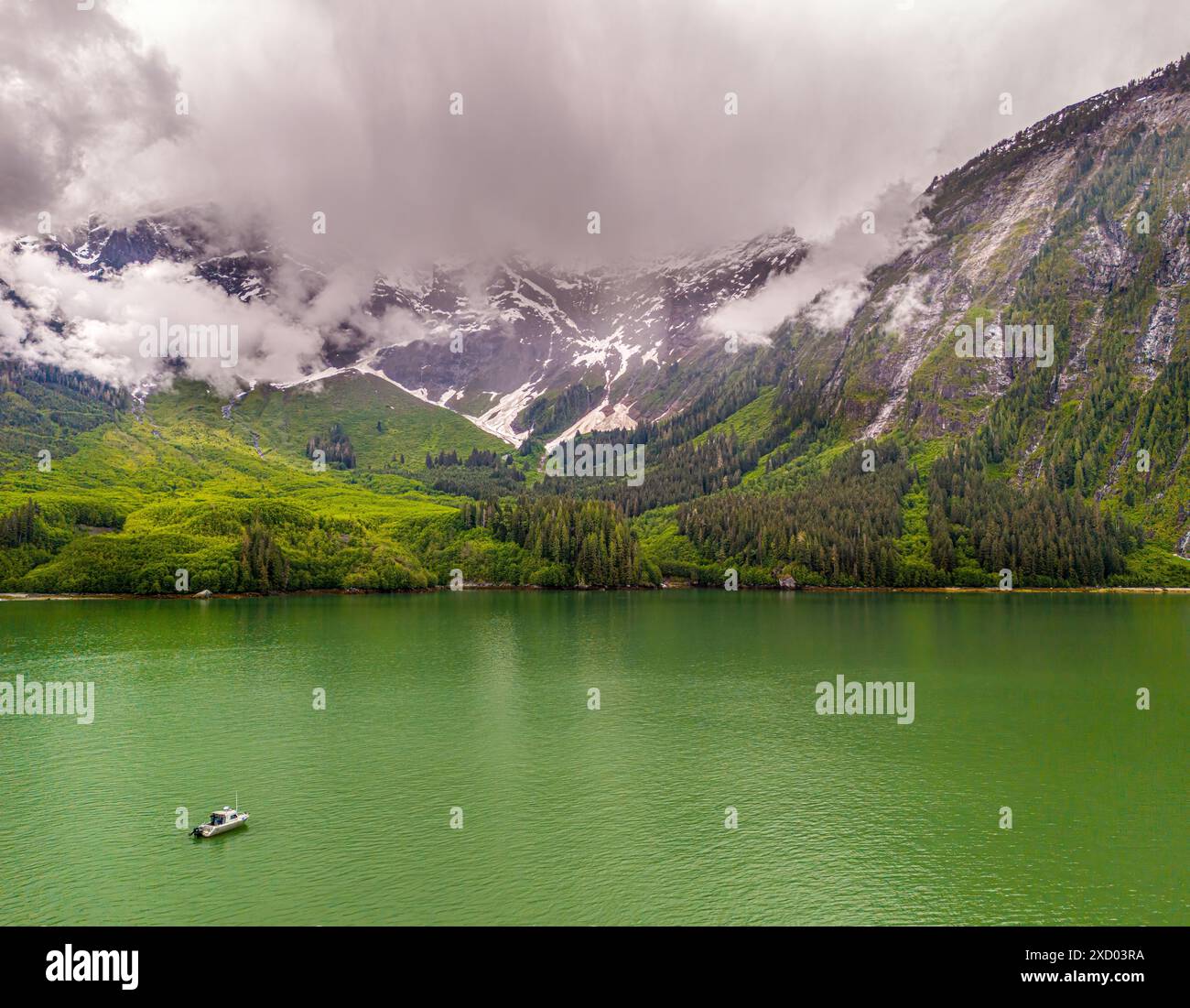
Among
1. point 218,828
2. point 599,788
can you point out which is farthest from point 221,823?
point 599,788

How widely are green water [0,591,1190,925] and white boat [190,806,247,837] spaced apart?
82 cm

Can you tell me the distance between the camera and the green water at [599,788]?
39125 millimetres

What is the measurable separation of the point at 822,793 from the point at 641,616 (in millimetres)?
106639

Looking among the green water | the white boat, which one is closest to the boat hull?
the white boat

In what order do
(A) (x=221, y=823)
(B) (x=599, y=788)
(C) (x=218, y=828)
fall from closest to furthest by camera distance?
(C) (x=218, y=828) → (A) (x=221, y=823) → (B) (x=599, y=788)

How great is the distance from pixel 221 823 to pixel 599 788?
2355 centimetres

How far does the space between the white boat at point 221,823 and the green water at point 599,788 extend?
82cm

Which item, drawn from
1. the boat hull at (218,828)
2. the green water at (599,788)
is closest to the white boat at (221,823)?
the boat hull at (218,828)

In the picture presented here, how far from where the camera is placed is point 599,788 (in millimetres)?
54875

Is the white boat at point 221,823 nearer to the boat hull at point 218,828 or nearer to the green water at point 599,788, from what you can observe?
the boat hull at point 218,828

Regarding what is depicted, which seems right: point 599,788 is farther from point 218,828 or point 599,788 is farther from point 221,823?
point 218,828

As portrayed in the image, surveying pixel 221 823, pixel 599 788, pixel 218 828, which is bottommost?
pixel 599 788

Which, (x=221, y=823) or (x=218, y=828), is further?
(x=221, y=823)

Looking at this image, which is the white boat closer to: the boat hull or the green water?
the boat hull
